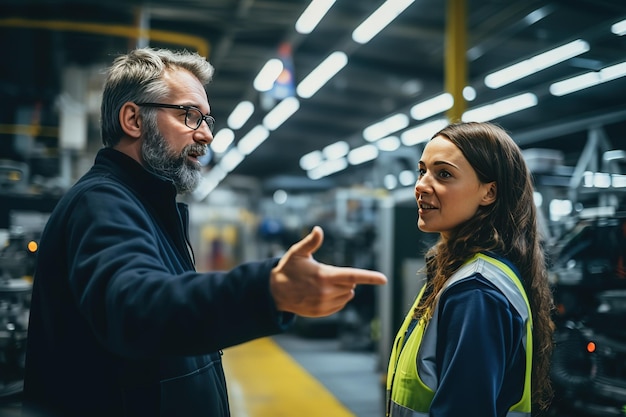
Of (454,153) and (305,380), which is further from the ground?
(454,153)

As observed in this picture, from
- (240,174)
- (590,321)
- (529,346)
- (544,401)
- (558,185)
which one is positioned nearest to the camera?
(529,346)

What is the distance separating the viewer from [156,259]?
1.11 m

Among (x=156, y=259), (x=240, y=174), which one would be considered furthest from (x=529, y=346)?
(x=240, y=174)

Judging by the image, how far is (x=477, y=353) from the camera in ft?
4.43

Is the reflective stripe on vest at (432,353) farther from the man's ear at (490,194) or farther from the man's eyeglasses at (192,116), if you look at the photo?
the man's eyeglasses at (192,116)

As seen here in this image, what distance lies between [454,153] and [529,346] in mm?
579

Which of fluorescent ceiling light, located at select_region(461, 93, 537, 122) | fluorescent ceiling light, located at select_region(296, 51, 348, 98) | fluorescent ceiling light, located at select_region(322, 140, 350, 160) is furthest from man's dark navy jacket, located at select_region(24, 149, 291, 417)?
fluorescent ceiling light, located at select_region(322, 140, 350, 160)

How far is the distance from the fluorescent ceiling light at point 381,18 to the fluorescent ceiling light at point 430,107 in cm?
362

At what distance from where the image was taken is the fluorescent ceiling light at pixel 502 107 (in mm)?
8727

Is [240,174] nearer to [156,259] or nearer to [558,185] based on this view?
[558,185]

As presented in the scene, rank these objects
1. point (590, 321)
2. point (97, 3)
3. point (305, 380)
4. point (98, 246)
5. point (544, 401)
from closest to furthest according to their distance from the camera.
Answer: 1. point (98, 246)
2. point (544, 401)
3. point (590, 321)
4. point (305, 380)
5. point (97, 3)

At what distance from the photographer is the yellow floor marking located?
524 centimetres

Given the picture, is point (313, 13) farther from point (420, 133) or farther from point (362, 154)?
point (362, 154)

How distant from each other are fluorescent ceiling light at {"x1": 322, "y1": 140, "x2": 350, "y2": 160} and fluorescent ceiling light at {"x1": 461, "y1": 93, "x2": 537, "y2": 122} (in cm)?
569
